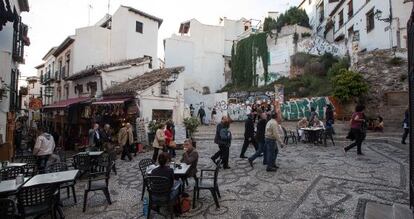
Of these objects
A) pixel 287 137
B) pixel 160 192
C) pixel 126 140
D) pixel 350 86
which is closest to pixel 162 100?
pixel 126 140

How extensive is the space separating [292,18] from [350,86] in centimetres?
1686

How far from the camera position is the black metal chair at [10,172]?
666 centimetres

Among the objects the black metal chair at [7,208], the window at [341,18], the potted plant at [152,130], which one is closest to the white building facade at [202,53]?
the window at [341,18]

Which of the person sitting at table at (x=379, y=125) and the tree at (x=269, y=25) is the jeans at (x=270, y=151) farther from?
the tree at (x=269, y=25)

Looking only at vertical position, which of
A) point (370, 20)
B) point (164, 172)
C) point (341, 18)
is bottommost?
point (164, 172)

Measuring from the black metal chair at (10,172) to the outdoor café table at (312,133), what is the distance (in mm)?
11615

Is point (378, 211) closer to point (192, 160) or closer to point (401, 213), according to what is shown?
point (401, 213)

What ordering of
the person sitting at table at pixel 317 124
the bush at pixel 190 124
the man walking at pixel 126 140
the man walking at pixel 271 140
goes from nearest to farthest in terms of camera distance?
1. the man walking at pixel 271 140
2. the man walking at pixel 126 140
3. the person sitting at table at pixel 317 124
4. the bush at pixel 190 124

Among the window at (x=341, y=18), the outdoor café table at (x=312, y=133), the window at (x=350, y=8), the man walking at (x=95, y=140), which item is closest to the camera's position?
the man walking at (x=95, y=140)

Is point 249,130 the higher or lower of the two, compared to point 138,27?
lower

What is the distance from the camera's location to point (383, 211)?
5.77 meters

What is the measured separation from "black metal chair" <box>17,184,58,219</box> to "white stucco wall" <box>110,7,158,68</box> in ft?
64.6

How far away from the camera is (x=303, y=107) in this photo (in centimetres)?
2350

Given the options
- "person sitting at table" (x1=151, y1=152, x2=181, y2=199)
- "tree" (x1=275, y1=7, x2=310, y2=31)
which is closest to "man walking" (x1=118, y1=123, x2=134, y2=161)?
"person sitting at table" (x1=151, y1=152, x2=181, y2=199)
